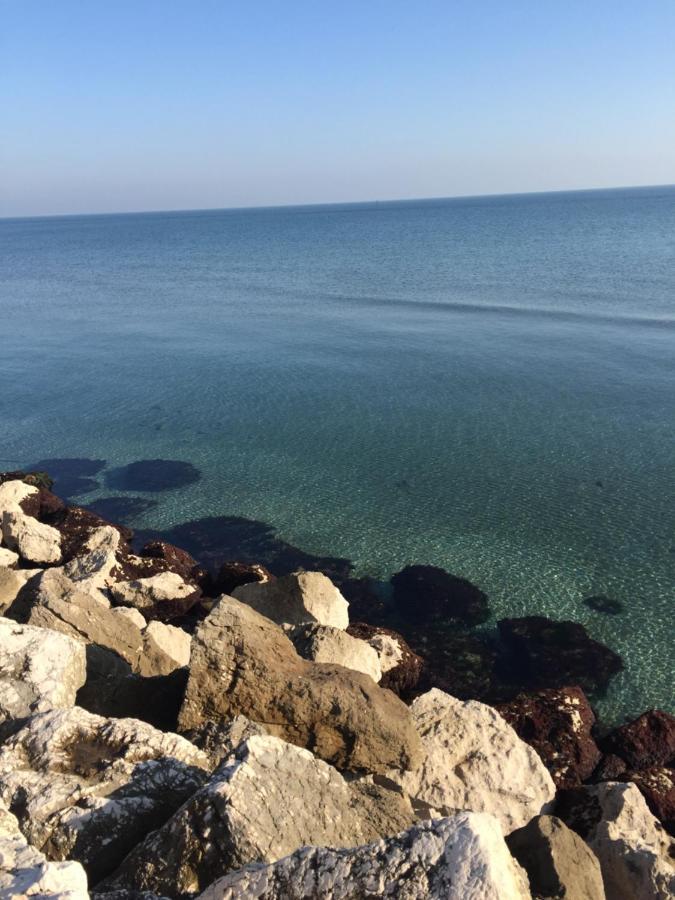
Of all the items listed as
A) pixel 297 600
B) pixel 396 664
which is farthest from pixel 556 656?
pixel 297 600

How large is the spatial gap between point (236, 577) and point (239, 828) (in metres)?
13.7

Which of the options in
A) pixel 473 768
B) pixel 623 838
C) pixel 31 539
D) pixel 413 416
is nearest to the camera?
pixel 623 838

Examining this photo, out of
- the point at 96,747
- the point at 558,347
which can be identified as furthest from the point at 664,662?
the point at 558,347

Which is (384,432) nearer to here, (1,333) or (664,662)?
(664,662)

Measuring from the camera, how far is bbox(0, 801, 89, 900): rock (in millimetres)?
5105

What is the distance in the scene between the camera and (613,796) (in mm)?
11273

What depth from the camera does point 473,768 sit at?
11.5m

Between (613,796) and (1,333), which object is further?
(1,333)

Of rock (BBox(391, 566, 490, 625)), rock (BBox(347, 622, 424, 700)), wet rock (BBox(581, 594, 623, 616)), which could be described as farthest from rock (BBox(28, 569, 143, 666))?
wet rock (BBox(581, 594, 623, 616))

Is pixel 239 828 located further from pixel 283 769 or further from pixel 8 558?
pixel 8 558

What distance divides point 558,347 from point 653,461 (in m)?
17.1

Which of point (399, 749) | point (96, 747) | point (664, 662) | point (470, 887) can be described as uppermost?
point (470, 887)

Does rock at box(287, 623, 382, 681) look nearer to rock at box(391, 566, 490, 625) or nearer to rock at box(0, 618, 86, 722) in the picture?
rock at box(0, 618, 86, 722)

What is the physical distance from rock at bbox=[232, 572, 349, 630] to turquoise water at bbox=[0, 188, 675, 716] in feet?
18.1
